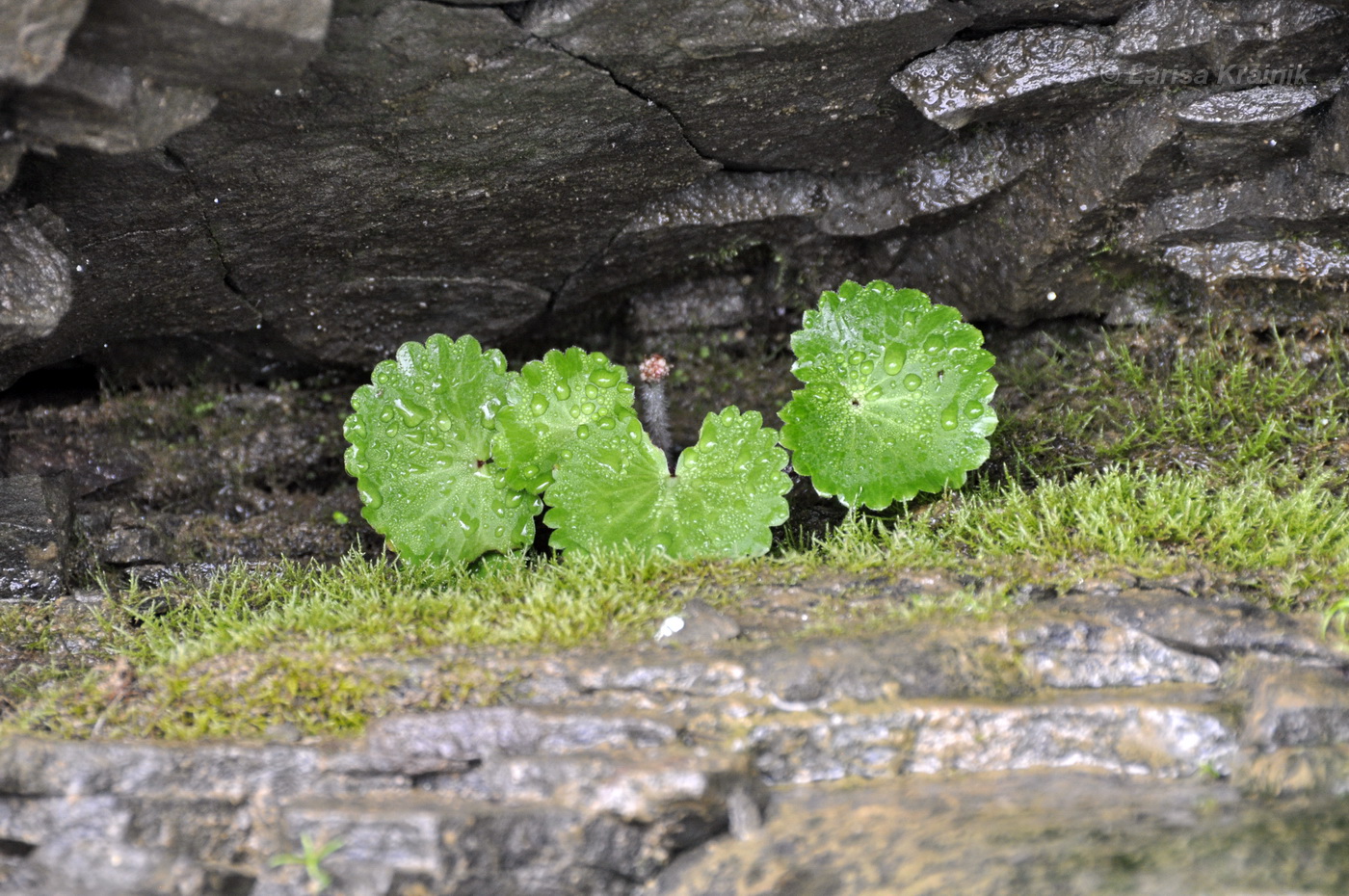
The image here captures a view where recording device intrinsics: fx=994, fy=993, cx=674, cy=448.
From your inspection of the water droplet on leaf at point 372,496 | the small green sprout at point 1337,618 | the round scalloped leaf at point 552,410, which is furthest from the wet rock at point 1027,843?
the water droplet on leaf at point 372,496

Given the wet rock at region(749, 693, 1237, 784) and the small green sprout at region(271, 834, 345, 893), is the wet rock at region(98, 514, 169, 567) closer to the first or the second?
the small green sprout at region(271, 834, 345, 893)

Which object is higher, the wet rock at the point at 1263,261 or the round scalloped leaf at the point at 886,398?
the wet rock at the point at 1263,261

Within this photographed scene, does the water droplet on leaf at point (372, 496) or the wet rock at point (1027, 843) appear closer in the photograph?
the wet rock at point (1027, 843)

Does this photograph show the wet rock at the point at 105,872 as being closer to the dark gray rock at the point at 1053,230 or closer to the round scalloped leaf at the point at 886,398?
the round scalloped leaf at the point at 886,398

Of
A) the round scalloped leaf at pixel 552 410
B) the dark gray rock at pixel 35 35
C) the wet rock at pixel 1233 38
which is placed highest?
the wet rock at pixel 1233 38

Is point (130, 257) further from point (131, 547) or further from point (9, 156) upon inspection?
point (131, 547)

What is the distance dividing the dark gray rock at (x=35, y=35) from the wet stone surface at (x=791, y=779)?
1.61m

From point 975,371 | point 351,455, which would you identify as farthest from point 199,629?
point 975,371

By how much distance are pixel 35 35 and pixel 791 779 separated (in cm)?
245

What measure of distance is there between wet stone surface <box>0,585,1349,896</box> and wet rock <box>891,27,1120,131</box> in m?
1.77

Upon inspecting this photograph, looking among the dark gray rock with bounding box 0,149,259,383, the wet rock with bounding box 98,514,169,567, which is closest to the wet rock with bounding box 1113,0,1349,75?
the dark gray rock with bounding box 0,149,259,383

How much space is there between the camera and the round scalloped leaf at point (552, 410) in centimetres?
345

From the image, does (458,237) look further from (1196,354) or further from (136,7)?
(1196,354)

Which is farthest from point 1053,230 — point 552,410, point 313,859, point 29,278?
point 29,278
